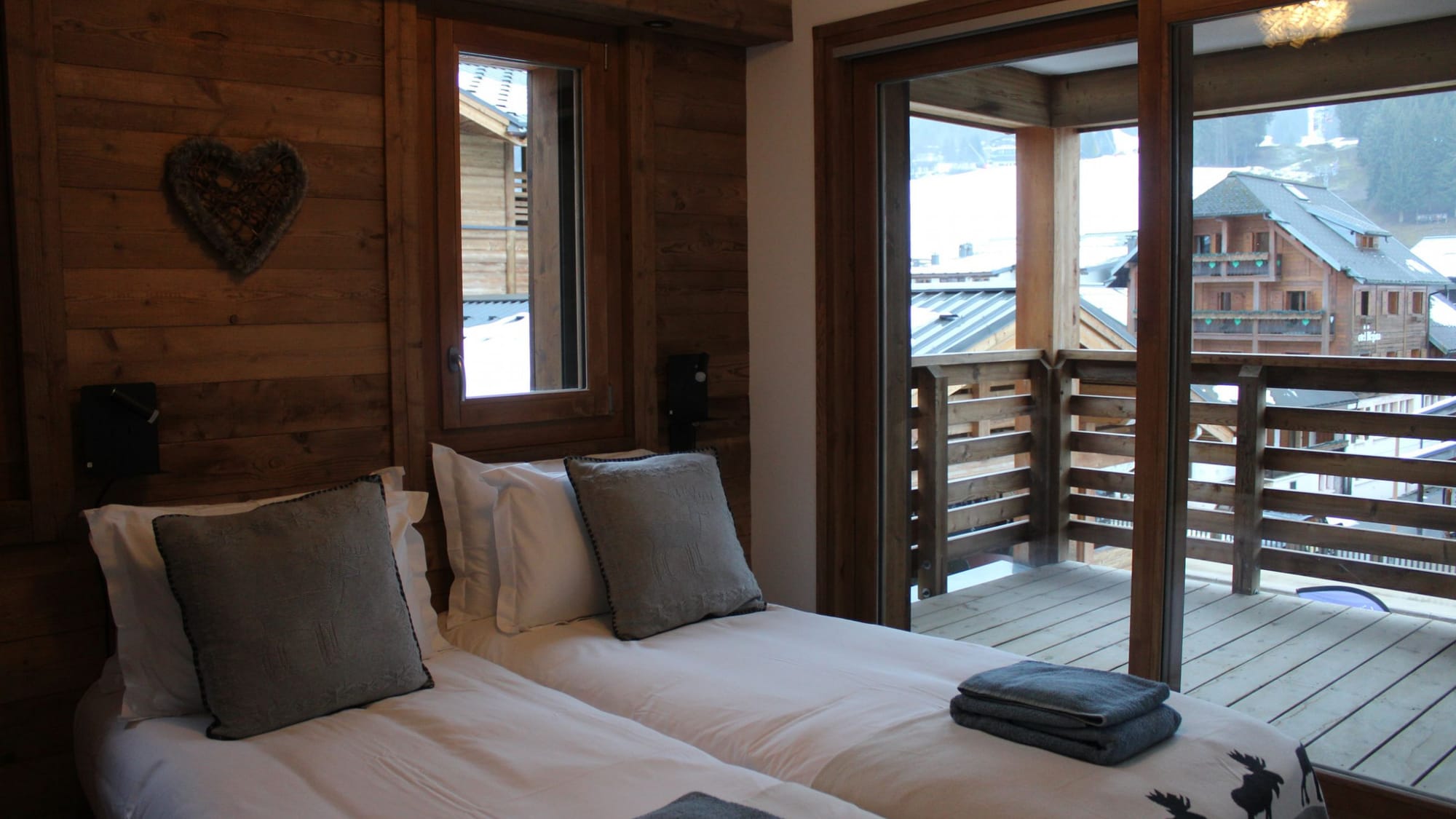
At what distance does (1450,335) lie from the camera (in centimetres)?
265

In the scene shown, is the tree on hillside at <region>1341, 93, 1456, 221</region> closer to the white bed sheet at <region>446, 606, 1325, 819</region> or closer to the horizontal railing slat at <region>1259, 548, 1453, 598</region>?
the horizontal railing slat at <region>1259, 548, 1453, 598</region>

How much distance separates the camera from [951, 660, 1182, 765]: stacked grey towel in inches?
82.5

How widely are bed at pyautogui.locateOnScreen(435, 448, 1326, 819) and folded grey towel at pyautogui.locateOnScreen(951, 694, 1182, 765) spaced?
2 centimetres

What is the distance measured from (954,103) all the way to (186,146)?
2270 millimetres

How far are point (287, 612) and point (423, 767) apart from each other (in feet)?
1.61

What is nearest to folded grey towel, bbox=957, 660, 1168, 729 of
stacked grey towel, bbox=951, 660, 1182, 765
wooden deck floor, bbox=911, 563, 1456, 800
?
stacked grey towel, bbox=951, 660, 1182, 765

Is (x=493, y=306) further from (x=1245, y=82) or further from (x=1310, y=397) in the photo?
(x=1310, y=397)

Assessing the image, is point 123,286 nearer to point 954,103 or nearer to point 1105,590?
point 954,103

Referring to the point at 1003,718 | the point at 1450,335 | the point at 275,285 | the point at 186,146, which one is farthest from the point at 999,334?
the point at 186,146

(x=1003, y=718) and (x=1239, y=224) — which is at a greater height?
(x=1239, y=224)

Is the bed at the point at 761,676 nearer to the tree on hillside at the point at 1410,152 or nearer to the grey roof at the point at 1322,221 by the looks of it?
the grey roof at the point at 1322,221

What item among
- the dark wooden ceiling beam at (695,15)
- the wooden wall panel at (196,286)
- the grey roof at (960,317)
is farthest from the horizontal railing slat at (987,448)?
the wooden wall panel at (196,286)

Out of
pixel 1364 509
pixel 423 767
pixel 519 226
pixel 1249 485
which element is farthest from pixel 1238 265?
pixel 423 767

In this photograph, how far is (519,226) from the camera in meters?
3.48
